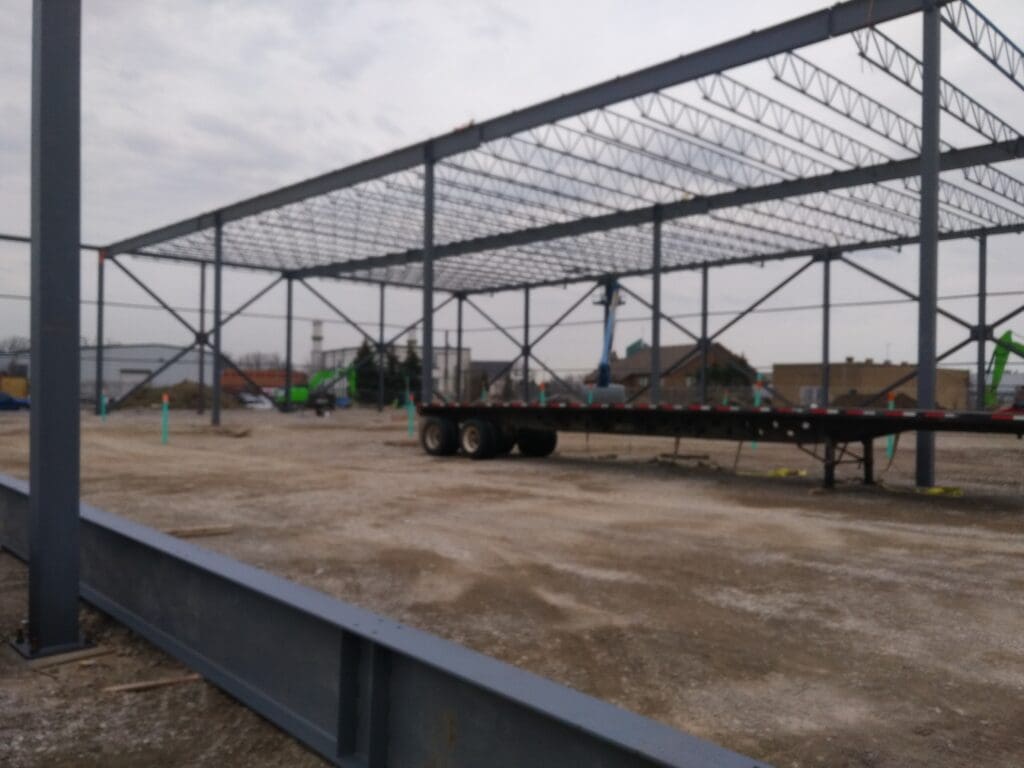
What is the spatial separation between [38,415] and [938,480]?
14715 millimetres

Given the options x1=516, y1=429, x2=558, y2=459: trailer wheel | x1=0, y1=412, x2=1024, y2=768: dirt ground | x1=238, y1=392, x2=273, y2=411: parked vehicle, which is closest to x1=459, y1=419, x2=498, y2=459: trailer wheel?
x1=516, y1=429, x2=558, y2=459: trailer wheel

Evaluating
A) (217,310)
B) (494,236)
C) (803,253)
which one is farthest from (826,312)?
(217,310)

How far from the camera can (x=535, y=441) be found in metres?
19.2

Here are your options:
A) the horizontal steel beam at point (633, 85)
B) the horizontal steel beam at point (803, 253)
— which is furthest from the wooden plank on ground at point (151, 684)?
the horizontal steel beam at point (803, 253)

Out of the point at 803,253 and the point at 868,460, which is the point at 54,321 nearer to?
the point at 868,460

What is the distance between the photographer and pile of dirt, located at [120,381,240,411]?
1727 inches

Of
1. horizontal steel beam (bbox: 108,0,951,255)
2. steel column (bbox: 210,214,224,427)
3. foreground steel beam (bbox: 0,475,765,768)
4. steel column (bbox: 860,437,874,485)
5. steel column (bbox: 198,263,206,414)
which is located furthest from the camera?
steel column (bbox: 198,263,206,414)

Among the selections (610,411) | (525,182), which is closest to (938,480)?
(610,411)

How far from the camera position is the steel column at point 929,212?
13578 millimetres

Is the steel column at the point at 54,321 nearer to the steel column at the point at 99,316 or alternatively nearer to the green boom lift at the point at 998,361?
the green boom lift at the point at 998,361

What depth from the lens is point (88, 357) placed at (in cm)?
4056

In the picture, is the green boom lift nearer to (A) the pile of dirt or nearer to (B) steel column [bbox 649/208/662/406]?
(B) steel column [bbox 649/208/662/406]

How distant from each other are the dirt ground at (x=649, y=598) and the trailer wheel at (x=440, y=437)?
364 cm

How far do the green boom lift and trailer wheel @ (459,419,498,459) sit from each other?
15850 mm
